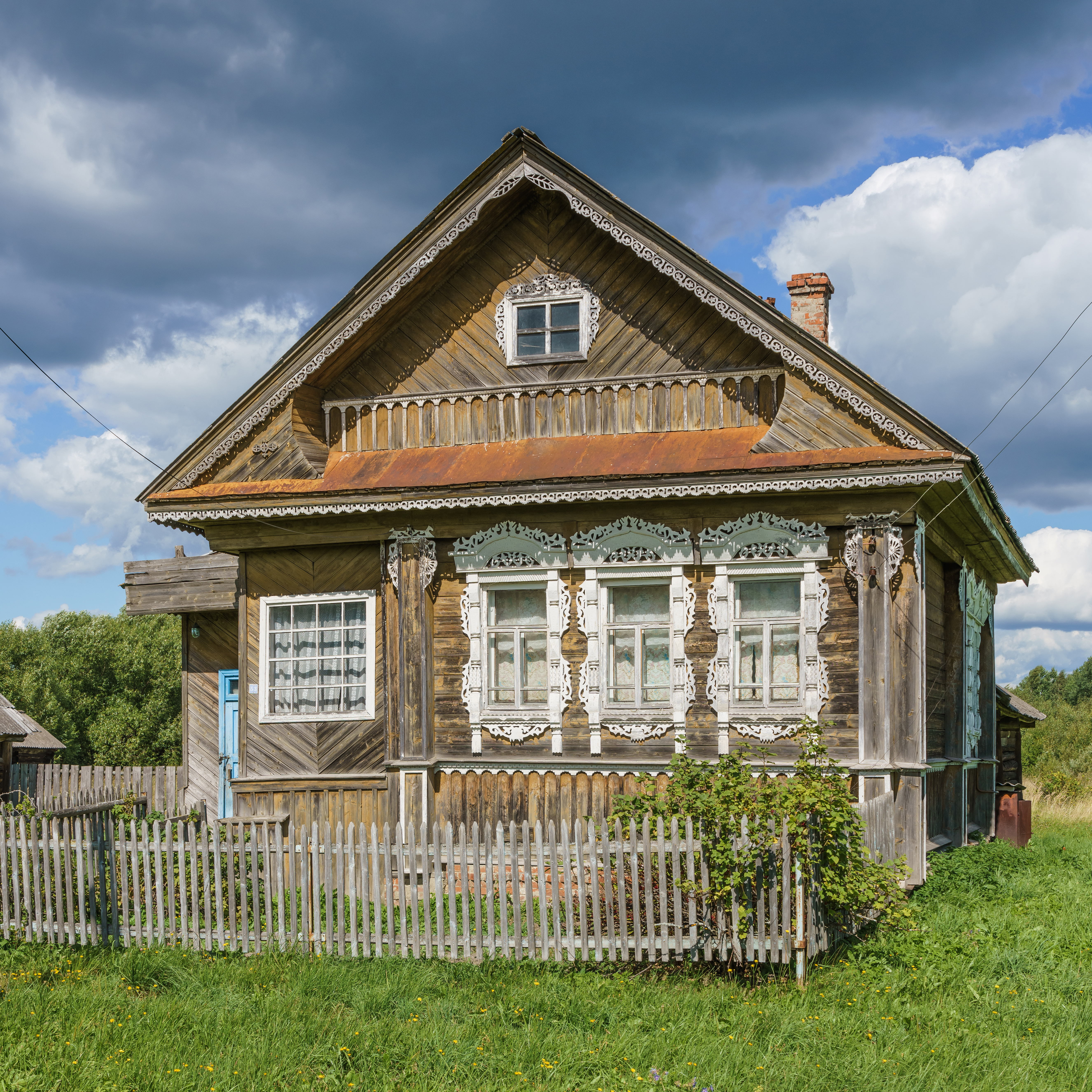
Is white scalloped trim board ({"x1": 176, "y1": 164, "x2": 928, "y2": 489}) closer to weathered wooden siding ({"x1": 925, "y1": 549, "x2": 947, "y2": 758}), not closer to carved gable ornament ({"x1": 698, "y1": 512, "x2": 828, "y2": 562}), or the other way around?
carved gable ornament ({"x1": 698, "y1": 512, "x2": 828, "y2": 562})

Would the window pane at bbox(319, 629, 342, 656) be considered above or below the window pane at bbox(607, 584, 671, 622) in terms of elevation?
below

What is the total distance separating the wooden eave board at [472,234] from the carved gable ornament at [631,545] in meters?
2.36

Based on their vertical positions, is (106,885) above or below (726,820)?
below

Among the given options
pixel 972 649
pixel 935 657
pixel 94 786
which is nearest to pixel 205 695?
pixel 94 786

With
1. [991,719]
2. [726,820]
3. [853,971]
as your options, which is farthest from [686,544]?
[991,719]

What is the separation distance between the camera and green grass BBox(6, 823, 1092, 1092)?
279 inches

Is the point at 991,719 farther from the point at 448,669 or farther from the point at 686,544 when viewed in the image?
the point at 448,669

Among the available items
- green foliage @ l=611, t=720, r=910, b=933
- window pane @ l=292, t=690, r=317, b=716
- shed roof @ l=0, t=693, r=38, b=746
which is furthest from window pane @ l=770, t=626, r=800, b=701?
shed roof @ l=0, t=693, r=38, b=746

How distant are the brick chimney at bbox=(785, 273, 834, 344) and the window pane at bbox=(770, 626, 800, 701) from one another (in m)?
4.92

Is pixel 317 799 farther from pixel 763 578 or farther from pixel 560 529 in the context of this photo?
pixel 763 578

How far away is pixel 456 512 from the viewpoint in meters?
13.0

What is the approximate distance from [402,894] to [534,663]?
12.3 ft

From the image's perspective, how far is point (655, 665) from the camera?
1257 centimetres

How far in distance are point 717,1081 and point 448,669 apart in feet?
22.5
